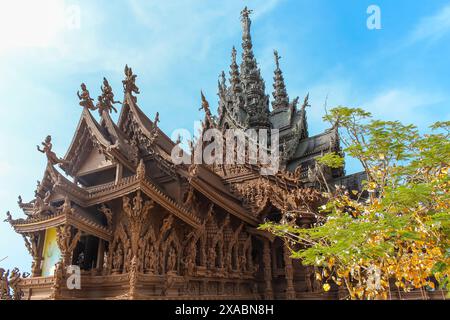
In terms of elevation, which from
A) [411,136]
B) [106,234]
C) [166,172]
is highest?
[166,172]

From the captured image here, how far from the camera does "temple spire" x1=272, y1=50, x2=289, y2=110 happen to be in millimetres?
39000

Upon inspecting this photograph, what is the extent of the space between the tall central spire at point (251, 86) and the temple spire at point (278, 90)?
7218 millimetres

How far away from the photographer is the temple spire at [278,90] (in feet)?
128

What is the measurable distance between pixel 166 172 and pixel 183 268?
3.30m

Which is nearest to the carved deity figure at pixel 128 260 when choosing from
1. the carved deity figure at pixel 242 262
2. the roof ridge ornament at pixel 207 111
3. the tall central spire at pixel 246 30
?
the carved deity figure at pixel 242 262

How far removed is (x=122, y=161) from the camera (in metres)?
11.0

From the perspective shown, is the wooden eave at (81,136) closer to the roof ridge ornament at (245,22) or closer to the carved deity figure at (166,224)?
the carved deity figure at (166,224)

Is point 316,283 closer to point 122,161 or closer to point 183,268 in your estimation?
point 183,268

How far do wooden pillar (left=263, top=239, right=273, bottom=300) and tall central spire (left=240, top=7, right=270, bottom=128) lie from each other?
14037 millimetres

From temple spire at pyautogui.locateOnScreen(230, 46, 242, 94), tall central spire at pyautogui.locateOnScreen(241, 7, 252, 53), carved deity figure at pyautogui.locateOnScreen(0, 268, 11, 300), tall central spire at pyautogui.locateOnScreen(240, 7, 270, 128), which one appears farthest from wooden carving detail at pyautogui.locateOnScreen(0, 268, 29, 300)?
tall central spire at pyautogui.locateOnScreen(241, 7, 252, 53)

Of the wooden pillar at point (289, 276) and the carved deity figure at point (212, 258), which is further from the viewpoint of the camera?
the wooden pillar at point (289, 276)
